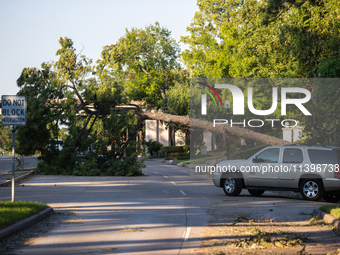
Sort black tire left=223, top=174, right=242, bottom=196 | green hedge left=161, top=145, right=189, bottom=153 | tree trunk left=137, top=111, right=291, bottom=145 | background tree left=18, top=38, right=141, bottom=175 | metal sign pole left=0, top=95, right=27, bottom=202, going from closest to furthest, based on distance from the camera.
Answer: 1. metal sign pole left=0, top=95, right=27, bottom=202
2. black tire left=223, top=174, right=242, bottom=196
3. tree trunk left=137, top=111, right=291, bottom=145
4. background tree left=18, top=38, right=141, bottom=175
5. green hedge left=161, top=145, right=189, bottom=153

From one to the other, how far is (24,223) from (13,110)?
4076mm

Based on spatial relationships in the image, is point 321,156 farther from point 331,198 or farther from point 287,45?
point 287,45

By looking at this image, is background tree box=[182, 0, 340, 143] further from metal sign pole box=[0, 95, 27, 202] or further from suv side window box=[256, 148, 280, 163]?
metal sign pole box=[0, 95, 27, 202]

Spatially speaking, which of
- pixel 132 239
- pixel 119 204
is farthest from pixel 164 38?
pixel 132 239

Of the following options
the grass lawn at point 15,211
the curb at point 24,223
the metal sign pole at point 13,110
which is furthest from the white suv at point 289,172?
the metal sign pole at point 13,110

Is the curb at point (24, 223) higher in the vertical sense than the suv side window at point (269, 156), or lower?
lower

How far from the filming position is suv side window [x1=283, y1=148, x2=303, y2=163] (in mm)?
15484

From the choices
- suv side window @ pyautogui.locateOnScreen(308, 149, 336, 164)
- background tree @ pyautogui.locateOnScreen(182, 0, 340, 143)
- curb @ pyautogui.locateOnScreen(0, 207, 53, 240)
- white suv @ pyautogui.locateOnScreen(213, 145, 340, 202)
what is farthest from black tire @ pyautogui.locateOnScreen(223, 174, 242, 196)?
curb @ pyautogui.locateOnScreen(0, 207, 53, 240)

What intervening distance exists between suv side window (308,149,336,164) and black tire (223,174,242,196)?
114 inches

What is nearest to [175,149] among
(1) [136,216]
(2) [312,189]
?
(2) [312,189]

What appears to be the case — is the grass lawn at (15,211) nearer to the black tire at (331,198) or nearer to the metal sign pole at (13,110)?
the metal sign pole at (13,110)

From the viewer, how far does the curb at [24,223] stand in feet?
27.2

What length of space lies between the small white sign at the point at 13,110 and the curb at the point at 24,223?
2732mm

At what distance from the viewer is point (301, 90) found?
85.5 ft
